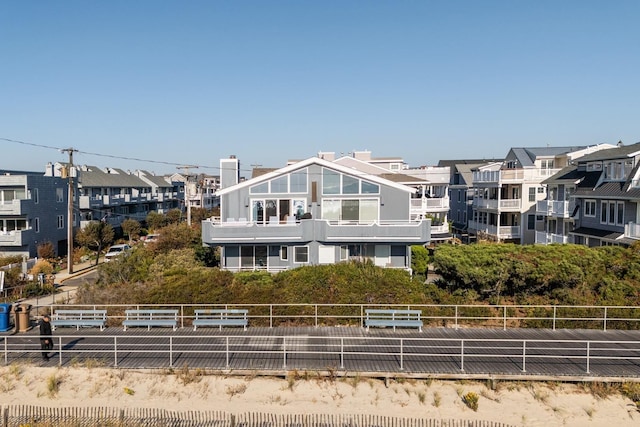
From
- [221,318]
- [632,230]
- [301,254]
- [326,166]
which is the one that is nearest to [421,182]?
[326,166]

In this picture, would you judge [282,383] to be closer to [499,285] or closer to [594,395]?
[594,395]

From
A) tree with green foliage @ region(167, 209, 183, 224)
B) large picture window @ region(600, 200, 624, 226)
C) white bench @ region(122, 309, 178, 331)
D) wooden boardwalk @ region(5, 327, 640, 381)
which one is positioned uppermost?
large picture window @ region(600, 200, 624, 226)

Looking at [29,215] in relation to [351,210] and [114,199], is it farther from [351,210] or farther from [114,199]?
[351,210]

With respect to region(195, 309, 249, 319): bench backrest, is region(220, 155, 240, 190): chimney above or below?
above

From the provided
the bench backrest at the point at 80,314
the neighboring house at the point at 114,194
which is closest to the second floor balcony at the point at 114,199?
the neighboring house at the point at 114,194

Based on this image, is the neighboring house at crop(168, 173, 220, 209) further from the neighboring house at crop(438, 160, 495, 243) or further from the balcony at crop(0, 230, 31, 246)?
the neighboring house at crop(438, 160, 495, 243)

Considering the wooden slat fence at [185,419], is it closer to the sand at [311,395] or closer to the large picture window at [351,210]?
the sand at [311,395]

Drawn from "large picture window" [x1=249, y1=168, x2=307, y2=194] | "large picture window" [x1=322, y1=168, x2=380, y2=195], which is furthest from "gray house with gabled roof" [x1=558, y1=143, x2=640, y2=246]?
"large picture window" [x1=249, y1=168, x2=307, y2=194]

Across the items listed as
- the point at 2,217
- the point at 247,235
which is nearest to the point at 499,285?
the point at 247,235
